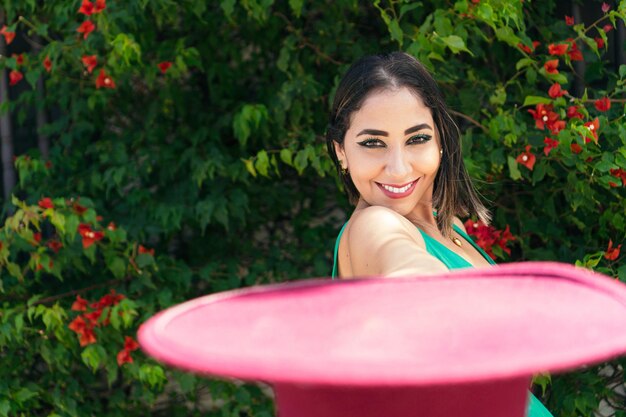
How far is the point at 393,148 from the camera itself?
1.90m

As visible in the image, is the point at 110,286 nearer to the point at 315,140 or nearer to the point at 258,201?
the point at 258,201

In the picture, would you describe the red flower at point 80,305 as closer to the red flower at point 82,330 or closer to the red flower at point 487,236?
the red flower at point 82,330

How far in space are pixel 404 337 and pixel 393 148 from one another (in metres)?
0.90

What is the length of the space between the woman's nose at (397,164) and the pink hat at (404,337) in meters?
0.70

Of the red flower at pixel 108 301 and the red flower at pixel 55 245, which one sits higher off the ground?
the red flower at pixel 55 245

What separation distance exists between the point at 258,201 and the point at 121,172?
0.58m

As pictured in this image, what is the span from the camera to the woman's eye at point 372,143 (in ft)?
6.27

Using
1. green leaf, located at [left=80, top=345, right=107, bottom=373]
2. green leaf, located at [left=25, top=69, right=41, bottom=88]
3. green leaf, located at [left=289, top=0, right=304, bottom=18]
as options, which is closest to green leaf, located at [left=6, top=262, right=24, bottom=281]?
green leaf, located at [left=80, top=345, right=107, bottom=373]

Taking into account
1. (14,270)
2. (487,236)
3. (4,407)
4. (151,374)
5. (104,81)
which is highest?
(104,81)

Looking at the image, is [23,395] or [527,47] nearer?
[527,47]

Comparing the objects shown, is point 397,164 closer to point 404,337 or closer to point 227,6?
point 404,337

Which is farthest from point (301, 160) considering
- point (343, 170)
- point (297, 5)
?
point (343, 170)

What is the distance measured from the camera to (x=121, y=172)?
12.4 ft

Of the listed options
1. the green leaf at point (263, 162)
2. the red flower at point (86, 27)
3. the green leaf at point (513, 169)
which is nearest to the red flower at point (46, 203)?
the red flower at point (86, 27)
